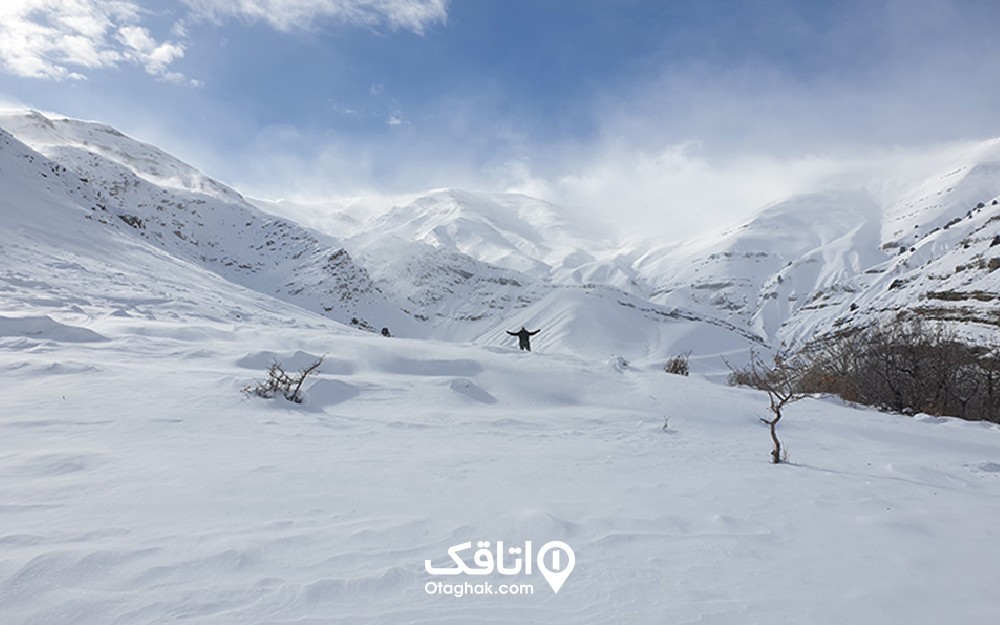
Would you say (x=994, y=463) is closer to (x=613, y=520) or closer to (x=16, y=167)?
(x=613, y=520)

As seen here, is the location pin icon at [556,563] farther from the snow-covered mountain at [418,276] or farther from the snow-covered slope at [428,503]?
the snow-covered mountain at [418,276]

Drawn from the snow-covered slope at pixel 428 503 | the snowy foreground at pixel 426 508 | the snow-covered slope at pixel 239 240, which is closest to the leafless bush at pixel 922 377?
the snow-covered slope at pixel 428 503

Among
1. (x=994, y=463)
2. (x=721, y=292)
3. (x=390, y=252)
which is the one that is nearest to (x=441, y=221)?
(x=390, y=252)

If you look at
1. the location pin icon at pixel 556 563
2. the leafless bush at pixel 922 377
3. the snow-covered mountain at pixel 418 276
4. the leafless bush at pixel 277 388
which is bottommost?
the location pin icon at pixel 556 563

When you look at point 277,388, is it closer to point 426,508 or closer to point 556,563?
point 426,508

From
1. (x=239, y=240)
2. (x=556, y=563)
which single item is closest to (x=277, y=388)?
(x=556, y=563)

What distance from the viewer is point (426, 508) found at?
3.01 metres

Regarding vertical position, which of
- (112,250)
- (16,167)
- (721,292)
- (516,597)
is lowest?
(516,597)

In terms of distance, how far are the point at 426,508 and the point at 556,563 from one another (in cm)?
94

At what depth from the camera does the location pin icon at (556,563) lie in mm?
2283

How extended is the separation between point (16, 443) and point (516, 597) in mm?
3829

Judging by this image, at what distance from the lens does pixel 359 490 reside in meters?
3.24

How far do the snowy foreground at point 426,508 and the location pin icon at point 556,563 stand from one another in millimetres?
57

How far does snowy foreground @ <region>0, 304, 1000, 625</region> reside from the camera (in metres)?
2.01
